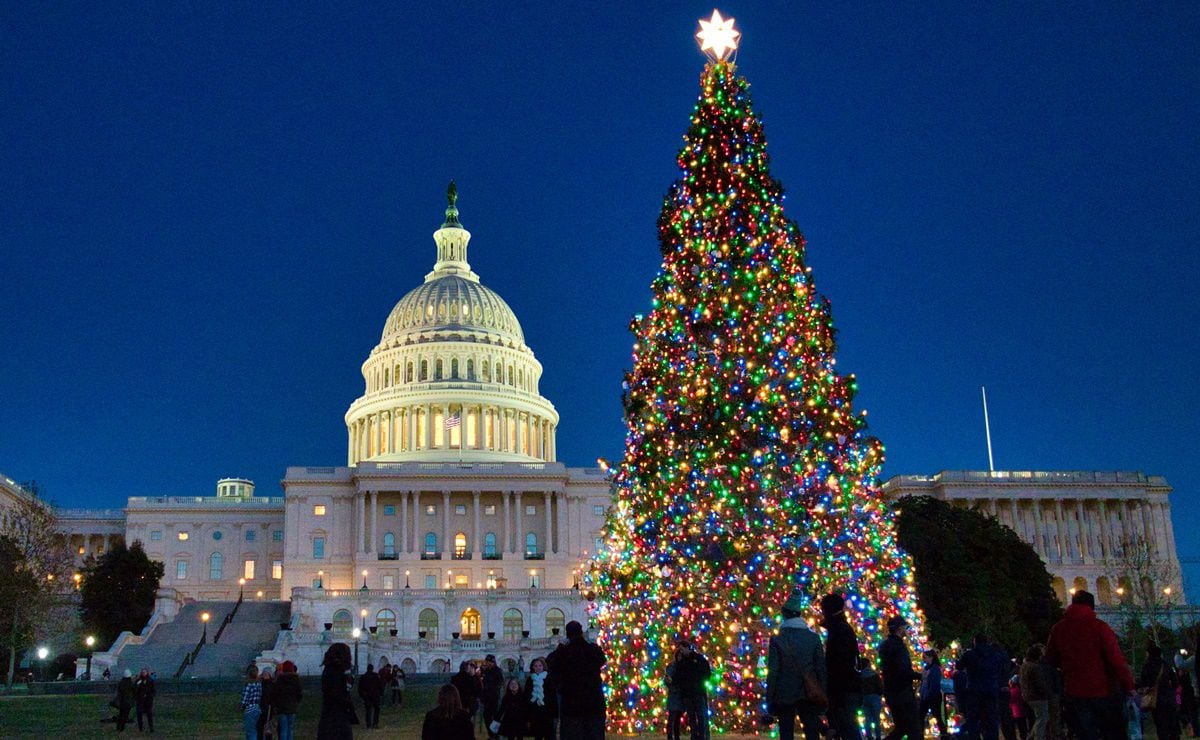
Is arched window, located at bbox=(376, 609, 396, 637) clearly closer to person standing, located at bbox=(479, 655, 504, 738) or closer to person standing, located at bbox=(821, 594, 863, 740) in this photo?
person standing, located at bbox=(479, 655, 504, 738)

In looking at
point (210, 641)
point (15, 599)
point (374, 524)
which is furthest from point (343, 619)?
point (15, 599)

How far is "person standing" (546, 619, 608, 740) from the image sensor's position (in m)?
15.9

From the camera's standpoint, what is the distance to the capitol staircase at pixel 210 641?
225 feet

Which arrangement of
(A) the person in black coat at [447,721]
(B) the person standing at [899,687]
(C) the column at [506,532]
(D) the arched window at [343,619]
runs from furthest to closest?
(C) the column at [506,532] < (D) the arched window at [343,619] < (B) the person standing at [899,687] < (A) the person in black coat at [447,721]

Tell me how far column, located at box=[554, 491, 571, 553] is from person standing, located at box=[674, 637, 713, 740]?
84107 millimetres

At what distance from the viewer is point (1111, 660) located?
12.9 meters

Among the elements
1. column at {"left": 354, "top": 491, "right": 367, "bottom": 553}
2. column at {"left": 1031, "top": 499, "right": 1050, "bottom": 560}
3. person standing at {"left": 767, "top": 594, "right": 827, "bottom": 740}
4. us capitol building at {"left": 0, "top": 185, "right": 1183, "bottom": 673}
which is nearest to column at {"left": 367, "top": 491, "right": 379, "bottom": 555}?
us capitol building at {"left": 0, "top": 185, "right": 1183, "bottom": 673}

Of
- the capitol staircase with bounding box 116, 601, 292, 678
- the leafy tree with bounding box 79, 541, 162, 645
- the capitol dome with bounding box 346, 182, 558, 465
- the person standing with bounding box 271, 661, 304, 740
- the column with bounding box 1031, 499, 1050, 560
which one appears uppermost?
the capitol dome with bounding box 346, 182, 558, 465

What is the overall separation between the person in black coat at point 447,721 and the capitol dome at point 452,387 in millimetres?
102645

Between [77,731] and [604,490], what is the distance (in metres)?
75.6

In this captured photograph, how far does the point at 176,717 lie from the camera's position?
3706 cm

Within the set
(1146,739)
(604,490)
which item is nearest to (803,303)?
(1146,739)

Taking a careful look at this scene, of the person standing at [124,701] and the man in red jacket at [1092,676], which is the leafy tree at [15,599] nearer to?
the person standing at [124,701]

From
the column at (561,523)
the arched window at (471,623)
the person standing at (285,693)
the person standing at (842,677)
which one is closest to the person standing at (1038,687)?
the person standing at (842,677)
